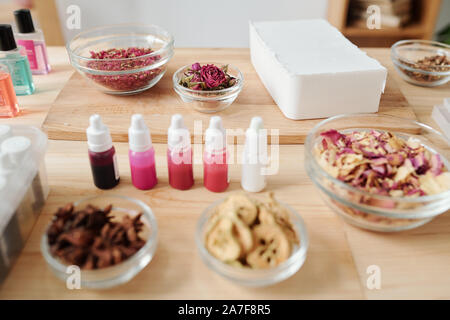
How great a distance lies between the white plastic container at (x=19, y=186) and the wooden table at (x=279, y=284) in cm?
2

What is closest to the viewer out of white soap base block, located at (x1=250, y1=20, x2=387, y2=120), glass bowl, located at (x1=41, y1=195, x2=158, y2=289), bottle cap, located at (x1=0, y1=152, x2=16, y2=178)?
glass bowl, located at (x1=41, y1=195, x2=158, y2=289)

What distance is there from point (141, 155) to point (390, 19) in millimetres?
1720

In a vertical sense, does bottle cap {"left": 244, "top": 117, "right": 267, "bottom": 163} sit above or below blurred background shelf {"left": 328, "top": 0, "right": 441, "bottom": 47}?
above

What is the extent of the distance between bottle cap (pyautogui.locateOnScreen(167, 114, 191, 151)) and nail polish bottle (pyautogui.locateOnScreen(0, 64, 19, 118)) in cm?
53

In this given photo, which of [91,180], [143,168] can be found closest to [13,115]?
[91,180]

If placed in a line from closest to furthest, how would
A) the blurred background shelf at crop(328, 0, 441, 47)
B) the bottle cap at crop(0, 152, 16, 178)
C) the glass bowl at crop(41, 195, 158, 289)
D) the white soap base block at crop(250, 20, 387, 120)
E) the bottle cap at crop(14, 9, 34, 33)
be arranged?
1. the glass bowl at crop(41, 195, 158, 289)
2. the bottle cap at crop(0, 152, 16, 178)
3. the white soap base block at crop(250, 20, 387, 120)
4. the bottle cap at crop(14, 9, 34, 33)
5. the blurred background shelf at crop(328, 0, 441, 47)

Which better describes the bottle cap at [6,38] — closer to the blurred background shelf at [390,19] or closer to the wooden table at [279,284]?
the wooden table at [279,284]

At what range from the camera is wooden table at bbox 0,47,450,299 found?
638 mm

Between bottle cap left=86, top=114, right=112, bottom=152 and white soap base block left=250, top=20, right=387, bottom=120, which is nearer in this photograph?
bottle cap left=86, top=114, right=112, bottom=152

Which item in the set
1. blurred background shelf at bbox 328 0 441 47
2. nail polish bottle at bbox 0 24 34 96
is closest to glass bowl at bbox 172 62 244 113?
nail polish bottle at bbox 0 24 34 96

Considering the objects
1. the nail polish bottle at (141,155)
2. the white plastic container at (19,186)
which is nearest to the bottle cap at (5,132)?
the white plastic container at (19,186)

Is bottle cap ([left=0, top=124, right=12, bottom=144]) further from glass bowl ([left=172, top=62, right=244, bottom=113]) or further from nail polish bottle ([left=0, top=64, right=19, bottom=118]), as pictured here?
glass bowl ([left=172, top=62, right=244, bottom=113])
